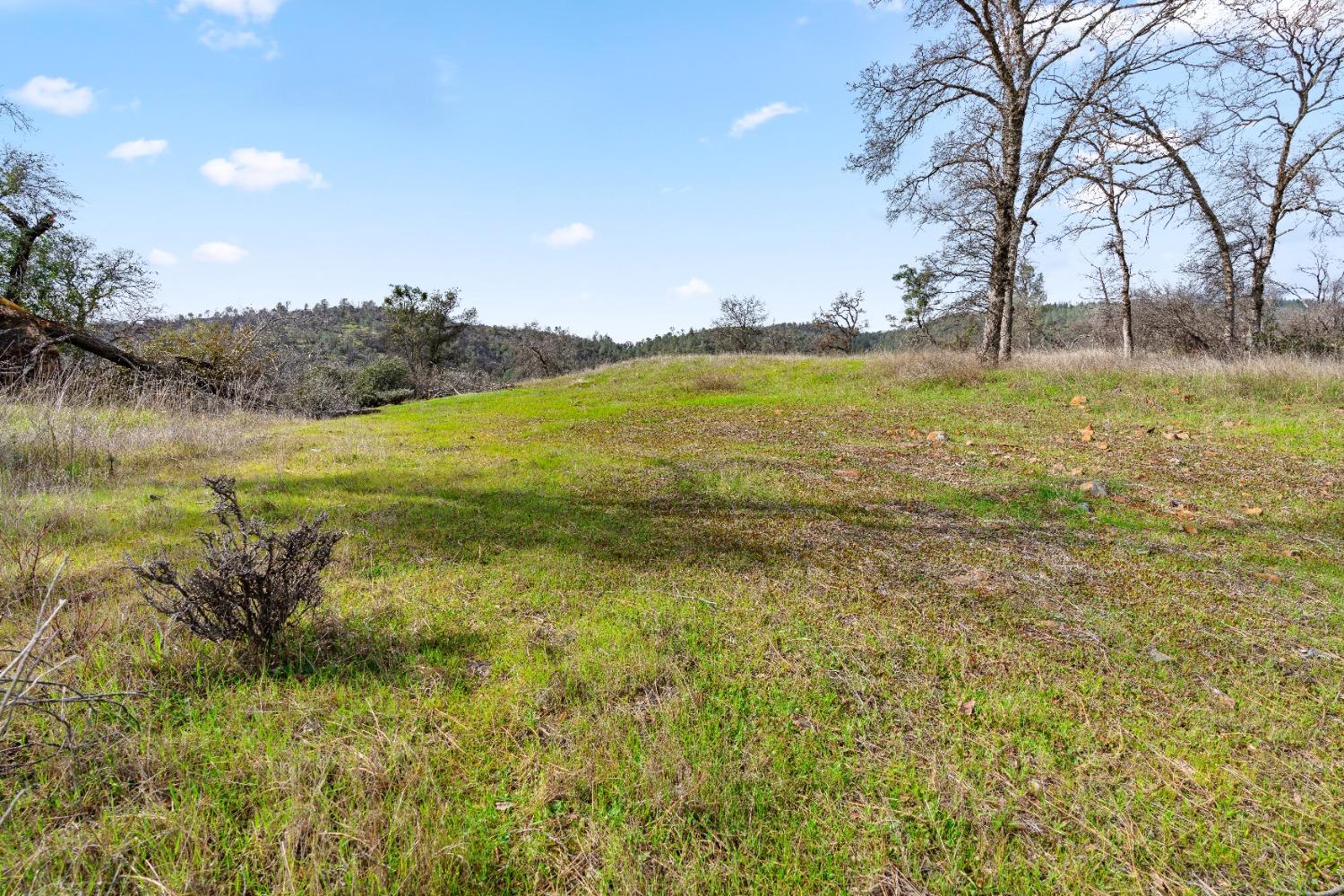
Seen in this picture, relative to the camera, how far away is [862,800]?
2.03 meters

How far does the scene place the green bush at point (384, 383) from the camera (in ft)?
111

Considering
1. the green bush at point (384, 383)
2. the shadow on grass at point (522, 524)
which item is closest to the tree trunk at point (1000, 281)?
the shadow on grass at point (522, 524)

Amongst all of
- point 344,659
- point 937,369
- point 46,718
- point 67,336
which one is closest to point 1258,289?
point 937,369

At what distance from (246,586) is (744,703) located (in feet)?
8.27

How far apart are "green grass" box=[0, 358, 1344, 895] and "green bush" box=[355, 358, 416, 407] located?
3087 centimetres

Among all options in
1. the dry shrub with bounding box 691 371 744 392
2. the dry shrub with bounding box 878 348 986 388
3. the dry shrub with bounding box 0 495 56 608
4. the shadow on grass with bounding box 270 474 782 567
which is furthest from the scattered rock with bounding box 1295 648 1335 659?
the dry shrub with bounding box 691 371 744 392

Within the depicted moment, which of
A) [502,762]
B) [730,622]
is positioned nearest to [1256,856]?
[730,622]

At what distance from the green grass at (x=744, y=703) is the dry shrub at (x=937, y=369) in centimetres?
813

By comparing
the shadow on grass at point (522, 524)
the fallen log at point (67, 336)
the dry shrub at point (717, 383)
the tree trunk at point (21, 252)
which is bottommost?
the shadow on grass at point (522, 524)

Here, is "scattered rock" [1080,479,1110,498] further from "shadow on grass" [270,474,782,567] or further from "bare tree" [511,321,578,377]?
"bare tree" [511,321,578,377]

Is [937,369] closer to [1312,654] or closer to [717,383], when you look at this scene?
[717,383]

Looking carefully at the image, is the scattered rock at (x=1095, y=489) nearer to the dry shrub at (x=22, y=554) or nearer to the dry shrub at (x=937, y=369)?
the dry shrub at (x=22, y=554)

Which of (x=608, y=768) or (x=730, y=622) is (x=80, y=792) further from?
(x=730, y=622)

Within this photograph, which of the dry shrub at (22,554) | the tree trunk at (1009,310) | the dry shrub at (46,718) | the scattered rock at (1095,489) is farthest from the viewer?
the tree trunk at (1009,310)
